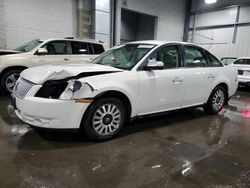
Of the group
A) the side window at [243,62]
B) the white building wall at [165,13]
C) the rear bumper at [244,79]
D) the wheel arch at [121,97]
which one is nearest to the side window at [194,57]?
the wheel arch at [121,97]

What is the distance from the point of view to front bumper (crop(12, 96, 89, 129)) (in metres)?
2.48

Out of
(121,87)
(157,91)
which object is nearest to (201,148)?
(157,91)

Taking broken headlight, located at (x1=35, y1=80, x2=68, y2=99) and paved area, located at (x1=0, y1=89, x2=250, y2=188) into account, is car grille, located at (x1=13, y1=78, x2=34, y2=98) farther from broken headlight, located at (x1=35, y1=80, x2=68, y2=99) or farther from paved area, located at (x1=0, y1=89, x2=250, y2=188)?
paved area, located at (x1=0, y1=89, x2=250, y2=188)

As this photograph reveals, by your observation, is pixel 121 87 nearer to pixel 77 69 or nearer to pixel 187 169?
pixel 77 69

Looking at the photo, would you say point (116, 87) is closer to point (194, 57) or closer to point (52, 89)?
point (52, 89)

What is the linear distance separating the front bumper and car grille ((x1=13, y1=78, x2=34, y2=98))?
11cm

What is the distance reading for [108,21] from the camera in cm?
1008

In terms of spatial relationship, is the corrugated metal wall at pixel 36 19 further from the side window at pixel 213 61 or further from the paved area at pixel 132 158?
the side window at pixel 213 61

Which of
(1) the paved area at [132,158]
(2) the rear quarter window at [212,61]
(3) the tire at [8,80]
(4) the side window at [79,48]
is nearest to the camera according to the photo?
(1) the paved area at [132,158]

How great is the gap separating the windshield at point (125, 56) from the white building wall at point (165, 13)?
8.69m

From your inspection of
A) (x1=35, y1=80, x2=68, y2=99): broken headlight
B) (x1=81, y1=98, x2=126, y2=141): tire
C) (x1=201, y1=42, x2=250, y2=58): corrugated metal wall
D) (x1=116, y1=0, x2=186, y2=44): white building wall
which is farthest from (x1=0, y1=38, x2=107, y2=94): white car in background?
(x1=201, y1=42, x2=250, y2=58): corrugated metal wall

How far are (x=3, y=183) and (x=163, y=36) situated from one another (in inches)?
543

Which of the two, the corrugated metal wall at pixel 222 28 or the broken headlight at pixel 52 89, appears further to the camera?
the corrugated metal wall at pixel 222 28

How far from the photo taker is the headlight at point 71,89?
253cm
